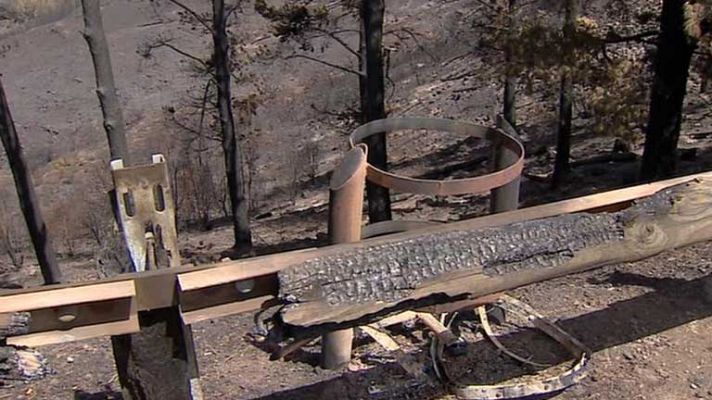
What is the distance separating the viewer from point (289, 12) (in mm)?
14227

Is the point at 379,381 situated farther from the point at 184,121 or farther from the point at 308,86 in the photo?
the point at 308,86

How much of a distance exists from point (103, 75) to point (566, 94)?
6795 mm

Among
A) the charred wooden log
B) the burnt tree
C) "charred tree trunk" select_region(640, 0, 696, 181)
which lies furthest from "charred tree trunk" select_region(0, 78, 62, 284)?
the charred wooden log

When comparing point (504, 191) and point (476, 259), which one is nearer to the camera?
point (476, 259)

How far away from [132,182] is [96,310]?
1613 millimetres

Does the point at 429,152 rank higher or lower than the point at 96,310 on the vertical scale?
lower

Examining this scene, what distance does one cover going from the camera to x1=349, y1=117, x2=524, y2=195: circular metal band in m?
4.18

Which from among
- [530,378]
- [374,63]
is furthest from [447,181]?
[374,63]

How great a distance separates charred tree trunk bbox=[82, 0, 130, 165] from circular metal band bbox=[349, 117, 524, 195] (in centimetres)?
506

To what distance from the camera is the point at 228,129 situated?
14242 mm

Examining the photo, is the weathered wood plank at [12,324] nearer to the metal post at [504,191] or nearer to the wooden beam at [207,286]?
the wooden beam at [207,286]

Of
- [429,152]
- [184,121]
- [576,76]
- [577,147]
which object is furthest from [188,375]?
[184,121]

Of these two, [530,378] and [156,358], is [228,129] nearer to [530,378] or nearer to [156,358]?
[530,378]

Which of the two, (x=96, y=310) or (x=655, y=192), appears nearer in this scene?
(x=96, y=310)
